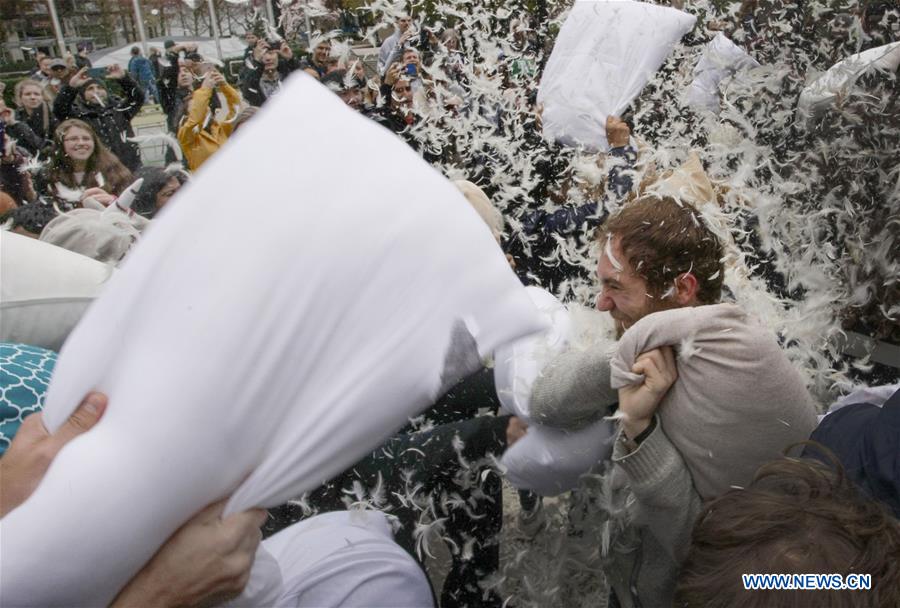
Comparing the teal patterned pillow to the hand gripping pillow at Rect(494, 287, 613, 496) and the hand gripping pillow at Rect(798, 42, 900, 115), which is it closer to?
the hand gripping pillow at Rect(494, 287, 613, 496)

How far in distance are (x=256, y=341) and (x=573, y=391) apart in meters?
0.61

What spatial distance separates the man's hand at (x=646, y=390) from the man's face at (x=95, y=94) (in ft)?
8.08

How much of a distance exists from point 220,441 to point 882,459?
2.89 ft

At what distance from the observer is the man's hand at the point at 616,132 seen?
183cm

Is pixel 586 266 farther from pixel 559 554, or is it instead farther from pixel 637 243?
pixel 559 554

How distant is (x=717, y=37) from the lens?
1.94m

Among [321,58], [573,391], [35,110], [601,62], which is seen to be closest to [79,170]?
[321,58]

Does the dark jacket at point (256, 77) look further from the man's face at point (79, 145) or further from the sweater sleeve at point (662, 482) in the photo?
the sweater sleeve at point (662, 482)

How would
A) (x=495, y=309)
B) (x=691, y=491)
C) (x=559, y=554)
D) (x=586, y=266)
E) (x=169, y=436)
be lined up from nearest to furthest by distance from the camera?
(x=169, y=436) < (x=495, y=309) < (x=691, y=491) < (x=559, y=554) < (x=586, y=266)

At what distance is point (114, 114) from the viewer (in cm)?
238

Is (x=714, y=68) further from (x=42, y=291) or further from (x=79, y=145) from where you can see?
(x=79, y=145)

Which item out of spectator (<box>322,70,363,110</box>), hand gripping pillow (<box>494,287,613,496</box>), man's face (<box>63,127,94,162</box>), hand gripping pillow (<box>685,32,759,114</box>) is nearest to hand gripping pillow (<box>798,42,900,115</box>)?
hand gripping pillow (<box>685,32,759,114</box>)

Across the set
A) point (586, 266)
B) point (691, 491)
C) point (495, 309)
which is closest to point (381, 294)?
point (495, 309)

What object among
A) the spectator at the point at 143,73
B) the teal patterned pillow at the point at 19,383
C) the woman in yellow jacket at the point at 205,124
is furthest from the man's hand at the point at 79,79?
the teal patterned pillow at the point at 19,383
